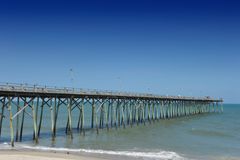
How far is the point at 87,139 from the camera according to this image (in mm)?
31609

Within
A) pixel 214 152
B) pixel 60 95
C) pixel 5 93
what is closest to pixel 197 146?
pixel 214 152

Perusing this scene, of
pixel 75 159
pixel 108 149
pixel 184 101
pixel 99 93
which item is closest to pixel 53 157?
pixel 75 159

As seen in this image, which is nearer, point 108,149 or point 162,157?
point 162,157

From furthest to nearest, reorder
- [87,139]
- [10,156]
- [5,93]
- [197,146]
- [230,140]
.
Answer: [230,140], [87,139], [197,146], [5,93], [10,156]

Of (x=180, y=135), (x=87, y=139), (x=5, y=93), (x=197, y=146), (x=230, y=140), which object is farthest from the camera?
(x=180, y=135)

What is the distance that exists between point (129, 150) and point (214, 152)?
636cm

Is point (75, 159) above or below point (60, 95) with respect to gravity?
below

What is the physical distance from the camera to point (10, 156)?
1916cm

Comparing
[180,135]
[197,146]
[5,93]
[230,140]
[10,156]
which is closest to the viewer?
[10,156]

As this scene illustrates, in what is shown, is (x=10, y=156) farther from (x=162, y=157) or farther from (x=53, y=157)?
(x=162, y=157)

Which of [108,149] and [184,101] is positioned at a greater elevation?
[184,101]

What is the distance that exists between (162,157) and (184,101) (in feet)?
153

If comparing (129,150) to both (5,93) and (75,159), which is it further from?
(5,93)

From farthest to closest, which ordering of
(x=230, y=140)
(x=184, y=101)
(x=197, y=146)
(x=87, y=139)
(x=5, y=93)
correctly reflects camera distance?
(x=184, y=101) → (x=230, y=140) → (x=87, y=139) → (x=197, y=146) → (x=5, y=93)
